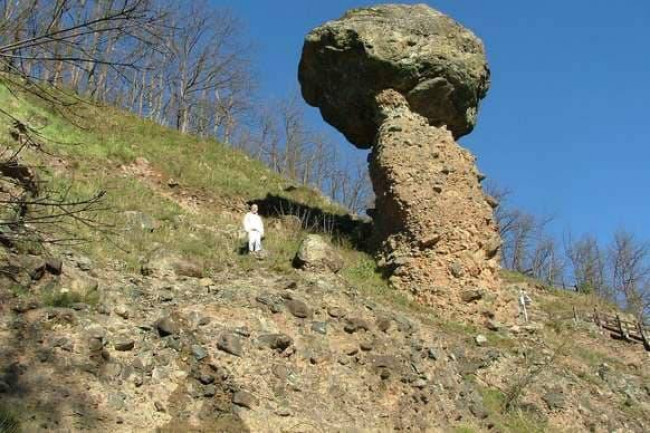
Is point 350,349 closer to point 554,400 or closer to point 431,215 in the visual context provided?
point 554,400

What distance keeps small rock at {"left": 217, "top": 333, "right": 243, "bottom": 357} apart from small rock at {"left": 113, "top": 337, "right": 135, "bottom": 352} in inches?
40.4

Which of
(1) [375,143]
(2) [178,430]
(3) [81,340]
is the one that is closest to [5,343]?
(3) [81,340]

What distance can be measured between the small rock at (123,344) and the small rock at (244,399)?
4.12ft

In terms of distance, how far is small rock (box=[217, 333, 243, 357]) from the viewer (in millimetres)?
7828

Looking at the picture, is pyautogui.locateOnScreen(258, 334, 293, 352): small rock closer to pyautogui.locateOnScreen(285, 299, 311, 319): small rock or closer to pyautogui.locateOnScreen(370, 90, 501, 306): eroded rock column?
pyautogui.locateOnScreen(285, 299, 311, 319): small rock

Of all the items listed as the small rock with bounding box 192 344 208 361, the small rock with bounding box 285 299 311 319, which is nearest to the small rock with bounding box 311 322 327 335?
the small rock with bounding box 285 299 311 319

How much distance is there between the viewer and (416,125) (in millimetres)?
14422

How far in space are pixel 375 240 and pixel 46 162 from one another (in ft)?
23.6

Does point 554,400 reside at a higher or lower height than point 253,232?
lower

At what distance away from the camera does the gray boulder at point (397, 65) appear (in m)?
14.8

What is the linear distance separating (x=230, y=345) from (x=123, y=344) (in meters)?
1.26

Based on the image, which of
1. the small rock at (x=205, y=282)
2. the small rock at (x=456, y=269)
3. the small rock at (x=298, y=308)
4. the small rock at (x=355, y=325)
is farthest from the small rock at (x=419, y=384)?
the small rock at (x=456, y=269)

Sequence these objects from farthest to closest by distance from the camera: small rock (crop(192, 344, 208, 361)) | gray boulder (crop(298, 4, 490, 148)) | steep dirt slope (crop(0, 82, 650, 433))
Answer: gray boulder (crop(298, 4, 490, 148)), small rock (crop(192, 344, 208, 361)), steep dirt slope (crop(0, 82, 650, 433))

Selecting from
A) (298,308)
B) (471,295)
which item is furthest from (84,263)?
(471,295)
